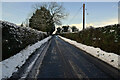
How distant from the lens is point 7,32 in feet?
25.8

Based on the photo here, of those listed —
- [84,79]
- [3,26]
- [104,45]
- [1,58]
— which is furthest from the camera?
[104,45]

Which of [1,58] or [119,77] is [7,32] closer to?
[1,58]

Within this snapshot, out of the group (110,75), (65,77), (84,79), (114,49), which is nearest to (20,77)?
(65,77)

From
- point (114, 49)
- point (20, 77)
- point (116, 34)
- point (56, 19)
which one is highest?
point (56, 19)

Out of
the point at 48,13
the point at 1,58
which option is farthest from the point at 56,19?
the point at 1,58

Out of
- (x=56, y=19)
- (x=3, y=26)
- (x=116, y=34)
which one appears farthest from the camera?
(x=56, y=19)

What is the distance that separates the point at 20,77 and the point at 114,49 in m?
6.83

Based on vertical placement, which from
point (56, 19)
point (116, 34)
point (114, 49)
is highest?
point (56, 19)

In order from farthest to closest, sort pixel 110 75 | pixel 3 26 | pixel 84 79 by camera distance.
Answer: pixel 3 26 → pixel 110 75 → pixel 84 79

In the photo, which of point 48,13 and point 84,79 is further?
point 48,13

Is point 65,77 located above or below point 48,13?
below

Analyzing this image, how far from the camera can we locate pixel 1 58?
22.2ft

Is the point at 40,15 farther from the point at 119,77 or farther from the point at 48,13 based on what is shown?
the point at 119,77

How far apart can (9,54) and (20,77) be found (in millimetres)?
3571
